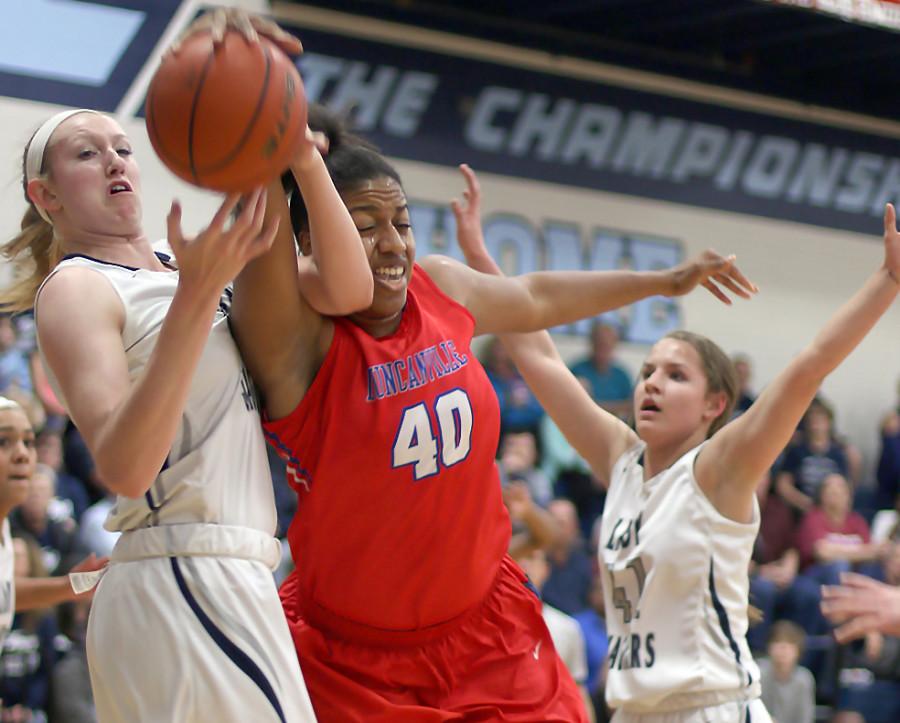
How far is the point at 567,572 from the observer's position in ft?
27.2

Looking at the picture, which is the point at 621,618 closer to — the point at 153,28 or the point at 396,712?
the point at 396,712

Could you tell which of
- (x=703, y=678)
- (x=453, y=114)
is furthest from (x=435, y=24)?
(x=703, y=678)

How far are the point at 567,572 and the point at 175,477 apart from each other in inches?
228

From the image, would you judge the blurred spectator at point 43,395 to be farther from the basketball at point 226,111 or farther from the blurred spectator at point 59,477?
the basketball at point 226,111

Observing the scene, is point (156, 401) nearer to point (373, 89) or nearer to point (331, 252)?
point (331, 252)

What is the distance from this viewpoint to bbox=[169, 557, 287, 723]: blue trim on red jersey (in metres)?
2.69

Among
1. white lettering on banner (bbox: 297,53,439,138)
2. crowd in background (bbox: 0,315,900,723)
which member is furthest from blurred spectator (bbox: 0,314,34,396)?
white lettering on banner (bbox: 297,53,439,138)

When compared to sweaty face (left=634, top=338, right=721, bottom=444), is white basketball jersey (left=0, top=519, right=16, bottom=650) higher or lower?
lower

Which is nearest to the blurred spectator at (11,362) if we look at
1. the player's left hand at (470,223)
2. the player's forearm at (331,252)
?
the player's left hand at (470,223)

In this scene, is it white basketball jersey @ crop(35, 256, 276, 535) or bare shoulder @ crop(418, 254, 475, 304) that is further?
bare shoulder @ crop(418, 254, 475, 304)

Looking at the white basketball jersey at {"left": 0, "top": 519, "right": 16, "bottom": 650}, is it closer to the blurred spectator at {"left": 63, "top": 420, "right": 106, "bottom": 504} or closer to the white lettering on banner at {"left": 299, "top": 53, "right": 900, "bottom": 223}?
the blurred spectator at {"left": 63, "top": 420, "right": 106, "bottom": 504}

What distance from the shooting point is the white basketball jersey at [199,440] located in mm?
2746

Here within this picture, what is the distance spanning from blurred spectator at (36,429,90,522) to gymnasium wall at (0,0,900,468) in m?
2.26

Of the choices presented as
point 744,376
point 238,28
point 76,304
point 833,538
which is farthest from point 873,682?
point 238,28
